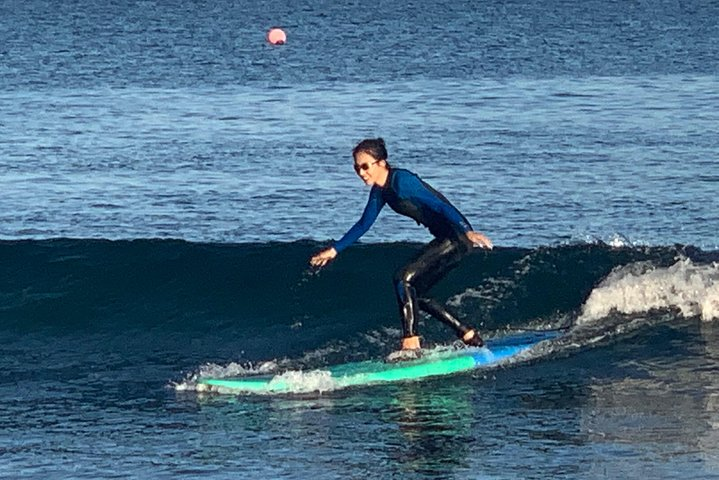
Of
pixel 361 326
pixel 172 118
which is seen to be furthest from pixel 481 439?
pixel 172 118

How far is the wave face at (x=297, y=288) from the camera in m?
13.2

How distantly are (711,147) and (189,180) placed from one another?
25.6ft

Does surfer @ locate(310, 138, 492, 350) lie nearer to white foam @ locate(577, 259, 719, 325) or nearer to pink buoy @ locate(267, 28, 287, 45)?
white foam @ locate(577, 259, 719, 325)

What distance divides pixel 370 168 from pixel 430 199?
0.46m

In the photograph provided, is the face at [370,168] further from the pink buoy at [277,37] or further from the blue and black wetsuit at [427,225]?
the pink buoy at [277,37]

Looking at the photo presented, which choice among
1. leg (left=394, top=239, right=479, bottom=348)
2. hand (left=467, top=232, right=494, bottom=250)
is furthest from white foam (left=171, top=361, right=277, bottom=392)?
hand (left=467, top=232, right=494, bottom=250)

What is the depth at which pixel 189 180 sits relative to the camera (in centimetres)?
2162

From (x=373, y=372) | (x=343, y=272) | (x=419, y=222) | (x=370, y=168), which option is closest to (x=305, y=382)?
(x=373, y=372)

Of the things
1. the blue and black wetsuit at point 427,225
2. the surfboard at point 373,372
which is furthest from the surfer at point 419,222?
the surfboard at point 373,372

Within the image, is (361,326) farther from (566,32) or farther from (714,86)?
(566,32)

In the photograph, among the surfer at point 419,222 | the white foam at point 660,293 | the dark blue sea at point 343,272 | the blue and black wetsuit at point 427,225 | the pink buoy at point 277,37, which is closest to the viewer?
the dark blue sea at point 343,272

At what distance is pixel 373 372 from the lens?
10.9 m

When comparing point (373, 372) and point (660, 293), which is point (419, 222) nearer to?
point (373, 372)

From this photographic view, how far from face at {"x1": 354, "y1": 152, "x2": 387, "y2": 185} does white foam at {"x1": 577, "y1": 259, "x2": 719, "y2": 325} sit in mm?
2670
